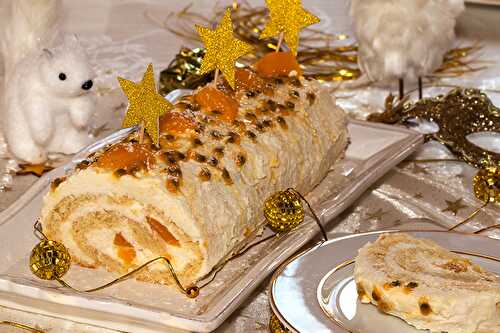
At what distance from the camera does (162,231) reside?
2.36 meters

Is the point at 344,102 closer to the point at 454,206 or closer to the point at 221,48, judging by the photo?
the point at 454,206

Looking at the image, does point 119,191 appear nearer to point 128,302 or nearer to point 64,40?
point 128,302

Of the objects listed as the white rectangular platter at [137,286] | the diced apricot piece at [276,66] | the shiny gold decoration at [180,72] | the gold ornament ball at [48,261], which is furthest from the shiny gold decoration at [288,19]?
the gold ornament ball at [48,261]

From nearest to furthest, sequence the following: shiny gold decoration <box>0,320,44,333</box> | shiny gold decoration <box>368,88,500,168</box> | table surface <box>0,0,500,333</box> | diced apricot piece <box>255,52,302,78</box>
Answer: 1. shiny gold decoration <box>0,320,44,333</box>
2. table surface <box>0,0,500,333</box>
3. diced apricot piece <box>255,52,302,78</box>
4. shiny gold decoration <box>368,88,500,168</box>

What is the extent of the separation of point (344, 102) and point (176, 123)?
132 centimetres

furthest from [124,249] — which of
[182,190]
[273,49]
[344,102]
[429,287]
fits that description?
[273,49]

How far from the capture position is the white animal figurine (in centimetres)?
339

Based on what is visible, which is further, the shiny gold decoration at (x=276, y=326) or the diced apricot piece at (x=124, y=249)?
the diced apricot piece at (x=124, y=249)

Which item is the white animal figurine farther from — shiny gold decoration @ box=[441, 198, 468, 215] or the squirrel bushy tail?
the squirrel bushy tail

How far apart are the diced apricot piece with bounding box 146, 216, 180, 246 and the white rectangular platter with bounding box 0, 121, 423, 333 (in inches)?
4.5

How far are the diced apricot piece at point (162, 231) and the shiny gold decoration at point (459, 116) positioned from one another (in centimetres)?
120

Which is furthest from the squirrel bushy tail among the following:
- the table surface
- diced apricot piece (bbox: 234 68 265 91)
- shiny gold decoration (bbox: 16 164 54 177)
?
diced apricot piece (bbox: 234 68 265 91)

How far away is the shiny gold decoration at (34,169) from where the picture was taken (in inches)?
126

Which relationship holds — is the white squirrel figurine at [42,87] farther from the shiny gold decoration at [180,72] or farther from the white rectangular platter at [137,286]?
the shiny gold decoration at [180,72]
